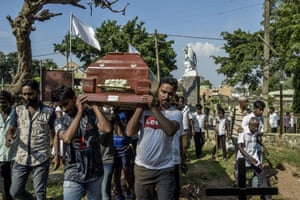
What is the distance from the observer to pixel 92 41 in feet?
38.6

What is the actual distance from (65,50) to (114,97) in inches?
1179

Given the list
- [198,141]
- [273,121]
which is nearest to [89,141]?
[198,141]

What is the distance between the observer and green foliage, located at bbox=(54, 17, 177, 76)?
1145 inches

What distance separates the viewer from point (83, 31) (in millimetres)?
11758

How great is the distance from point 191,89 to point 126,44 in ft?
54.8

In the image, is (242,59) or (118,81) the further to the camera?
(242,59)

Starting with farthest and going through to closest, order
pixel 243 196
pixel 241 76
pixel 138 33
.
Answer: pixel 138 33
pixel 241 76
pixel 243 196

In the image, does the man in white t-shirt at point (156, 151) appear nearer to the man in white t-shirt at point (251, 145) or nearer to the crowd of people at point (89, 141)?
the crowd of people at point (89, 141)

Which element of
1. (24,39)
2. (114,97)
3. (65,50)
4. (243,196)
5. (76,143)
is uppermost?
(65,50)

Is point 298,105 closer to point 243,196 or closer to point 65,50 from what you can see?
point 243,196

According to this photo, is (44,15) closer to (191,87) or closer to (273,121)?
(191,87)

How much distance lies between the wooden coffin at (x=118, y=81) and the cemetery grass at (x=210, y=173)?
2.96 metres

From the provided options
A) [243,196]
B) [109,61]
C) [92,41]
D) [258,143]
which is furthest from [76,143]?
[92,41]

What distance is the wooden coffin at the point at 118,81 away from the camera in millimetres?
3047
